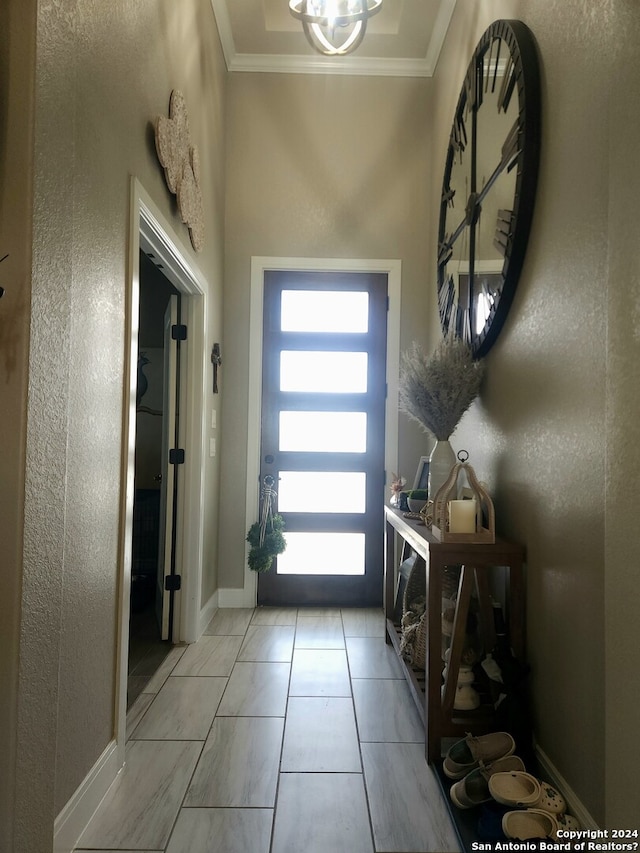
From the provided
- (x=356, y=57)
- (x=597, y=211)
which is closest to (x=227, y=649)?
(x=597, y=211)

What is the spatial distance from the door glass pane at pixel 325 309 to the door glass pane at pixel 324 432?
1.98 ft

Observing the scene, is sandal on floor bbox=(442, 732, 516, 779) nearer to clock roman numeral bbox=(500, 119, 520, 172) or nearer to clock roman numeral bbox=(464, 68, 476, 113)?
clock roman numeral bbox=(500, 119, 520, 172)

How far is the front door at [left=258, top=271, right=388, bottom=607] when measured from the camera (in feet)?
12.5

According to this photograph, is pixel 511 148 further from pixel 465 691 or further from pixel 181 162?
pixel 465 691

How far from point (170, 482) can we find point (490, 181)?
2.19 m

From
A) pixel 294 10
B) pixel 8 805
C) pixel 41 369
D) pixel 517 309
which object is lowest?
pixel 8 805

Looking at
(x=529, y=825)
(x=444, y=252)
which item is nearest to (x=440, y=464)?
(x=529, y=825)

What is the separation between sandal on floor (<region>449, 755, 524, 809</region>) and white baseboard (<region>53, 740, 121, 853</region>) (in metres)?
1.05

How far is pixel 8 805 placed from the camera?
1.12m

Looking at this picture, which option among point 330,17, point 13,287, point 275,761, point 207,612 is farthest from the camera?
point 207,612

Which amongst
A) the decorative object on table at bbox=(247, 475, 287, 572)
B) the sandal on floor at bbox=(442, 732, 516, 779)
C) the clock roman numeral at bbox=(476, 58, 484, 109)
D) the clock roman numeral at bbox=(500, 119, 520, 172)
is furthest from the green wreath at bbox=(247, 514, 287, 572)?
the clock roman numeral at bbox=(476, 58, 484, 109)

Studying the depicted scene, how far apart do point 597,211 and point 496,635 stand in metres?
1.44

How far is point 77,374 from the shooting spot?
1513 millimetres

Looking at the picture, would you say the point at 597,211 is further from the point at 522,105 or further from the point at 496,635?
the point at 496,635
